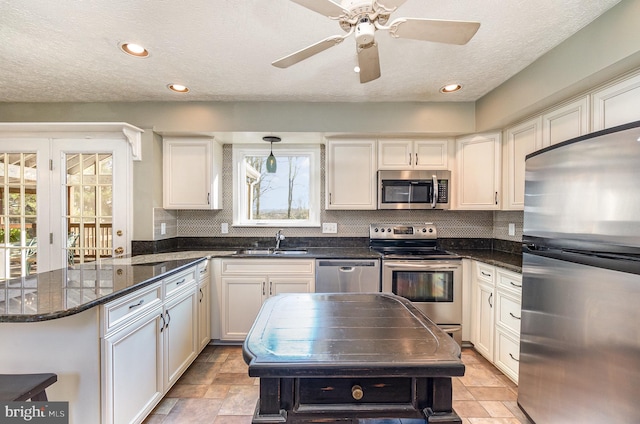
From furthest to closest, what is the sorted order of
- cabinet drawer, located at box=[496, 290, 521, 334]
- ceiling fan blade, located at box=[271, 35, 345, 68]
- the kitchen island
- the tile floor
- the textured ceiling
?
1. cabinet drawer, located at box=[496, 290, 521, 334]
2. the tile floor
3. the textured ceiling
4. ceiling fan blade, located at box=[271, 35, 345, 68]
5. the kitchen island

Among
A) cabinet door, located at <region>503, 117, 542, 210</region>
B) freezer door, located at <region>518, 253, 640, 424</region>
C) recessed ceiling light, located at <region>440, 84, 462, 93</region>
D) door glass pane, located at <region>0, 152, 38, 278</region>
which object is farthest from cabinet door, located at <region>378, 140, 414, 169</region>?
door glass pane, located at <region>0, 152, 38, 278</region>

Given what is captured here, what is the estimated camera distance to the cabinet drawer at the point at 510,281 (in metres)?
2.07

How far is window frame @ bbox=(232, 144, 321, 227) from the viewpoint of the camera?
3338 mm

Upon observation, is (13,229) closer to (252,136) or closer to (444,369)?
(252,136)

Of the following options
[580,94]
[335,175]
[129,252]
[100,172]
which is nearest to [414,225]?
[335,175]

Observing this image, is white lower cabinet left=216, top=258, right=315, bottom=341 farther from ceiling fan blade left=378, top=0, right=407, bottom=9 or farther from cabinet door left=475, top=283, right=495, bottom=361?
ceiling fan blade left=378, top=0, right=407, bottom=9

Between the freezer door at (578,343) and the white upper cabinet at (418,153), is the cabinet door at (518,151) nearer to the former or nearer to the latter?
the white upper cabinet at (418,153)

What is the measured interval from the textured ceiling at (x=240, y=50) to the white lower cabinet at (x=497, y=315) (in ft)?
5.33

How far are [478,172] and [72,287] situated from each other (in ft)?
10.9

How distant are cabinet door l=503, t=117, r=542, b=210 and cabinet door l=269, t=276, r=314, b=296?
201 centimetres

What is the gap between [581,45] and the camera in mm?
1701

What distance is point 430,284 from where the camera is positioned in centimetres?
269

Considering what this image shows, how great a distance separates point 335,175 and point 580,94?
78.3 inches

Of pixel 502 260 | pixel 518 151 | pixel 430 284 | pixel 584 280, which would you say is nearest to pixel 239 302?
pixel 430 284
